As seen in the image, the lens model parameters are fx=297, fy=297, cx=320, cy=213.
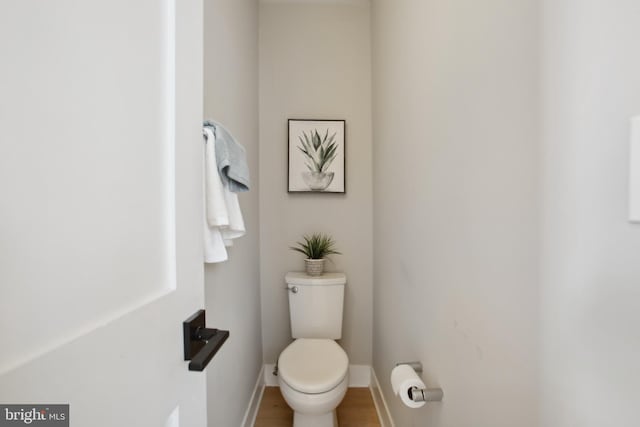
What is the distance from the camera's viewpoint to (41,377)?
0.27 m

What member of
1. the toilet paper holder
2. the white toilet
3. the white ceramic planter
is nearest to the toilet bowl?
the white toilet

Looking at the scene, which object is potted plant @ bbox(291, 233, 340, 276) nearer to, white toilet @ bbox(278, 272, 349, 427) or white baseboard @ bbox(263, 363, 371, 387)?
white toilet @ bbox(278, 272, 349, 427)

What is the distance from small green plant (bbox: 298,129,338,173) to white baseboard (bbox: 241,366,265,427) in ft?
4.62

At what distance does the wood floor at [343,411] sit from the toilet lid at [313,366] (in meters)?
0.44

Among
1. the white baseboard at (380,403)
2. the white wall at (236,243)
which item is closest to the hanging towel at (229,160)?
the white wall at (236,243)

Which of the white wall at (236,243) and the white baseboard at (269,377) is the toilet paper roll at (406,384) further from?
the white baseboard at (269,377)

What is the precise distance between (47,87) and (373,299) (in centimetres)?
198

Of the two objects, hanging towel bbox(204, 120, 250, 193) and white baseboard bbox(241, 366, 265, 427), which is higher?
hanging towel bbox(204, 120, 250, 193)

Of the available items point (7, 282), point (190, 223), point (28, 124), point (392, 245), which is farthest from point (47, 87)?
point (392, 245)

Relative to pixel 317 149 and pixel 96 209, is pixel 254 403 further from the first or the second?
pixel 96 209

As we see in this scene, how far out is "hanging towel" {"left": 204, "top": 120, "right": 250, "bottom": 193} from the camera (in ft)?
3.00

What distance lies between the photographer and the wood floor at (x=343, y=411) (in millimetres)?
1658

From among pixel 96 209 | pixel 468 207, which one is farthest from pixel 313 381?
pixel 96 209

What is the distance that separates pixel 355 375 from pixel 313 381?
0.84 m
